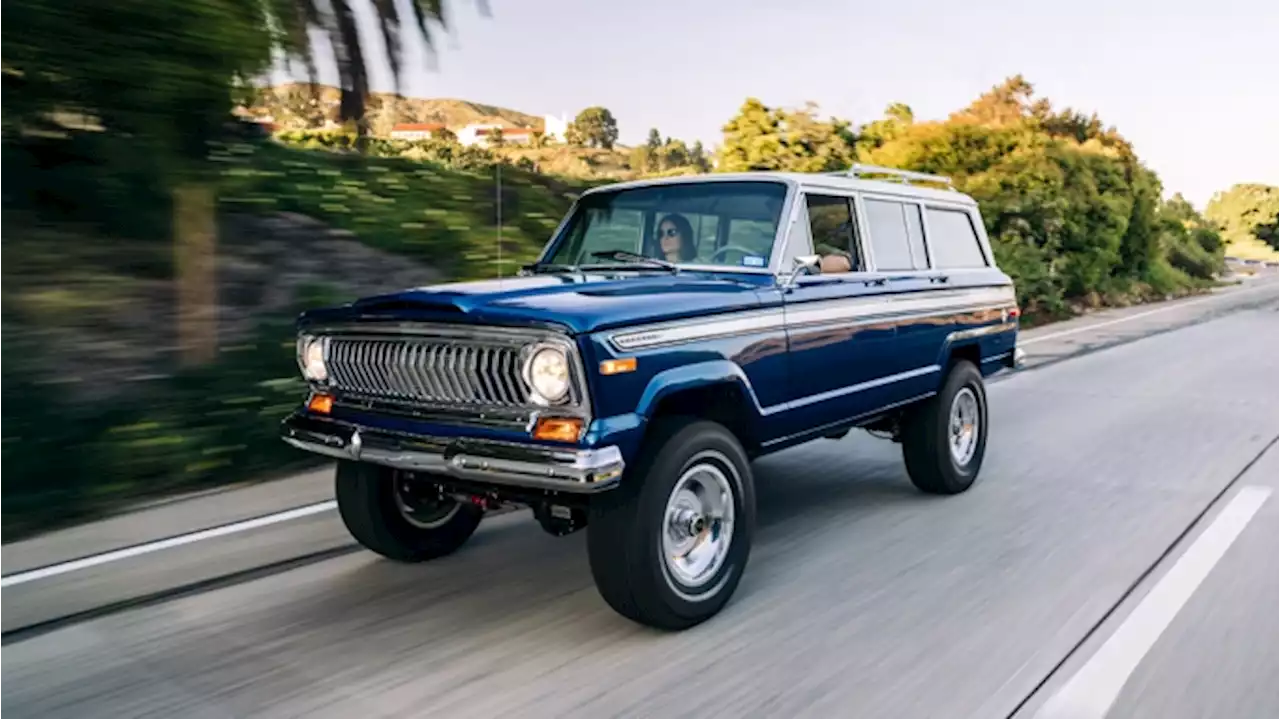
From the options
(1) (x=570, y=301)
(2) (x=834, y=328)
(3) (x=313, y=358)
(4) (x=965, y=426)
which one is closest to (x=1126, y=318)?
(4) (x=965, y=426)

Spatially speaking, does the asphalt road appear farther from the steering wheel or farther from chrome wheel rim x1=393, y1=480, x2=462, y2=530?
the steering wheel

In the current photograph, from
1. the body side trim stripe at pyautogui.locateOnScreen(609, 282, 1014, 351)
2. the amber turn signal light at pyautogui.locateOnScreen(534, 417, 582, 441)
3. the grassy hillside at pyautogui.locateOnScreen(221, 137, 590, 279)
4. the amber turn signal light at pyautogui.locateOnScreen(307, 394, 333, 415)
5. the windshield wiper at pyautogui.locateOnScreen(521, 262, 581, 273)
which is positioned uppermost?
the grassy hillside at pyautogui.locateOnScreen(221, 137, 590, 279)

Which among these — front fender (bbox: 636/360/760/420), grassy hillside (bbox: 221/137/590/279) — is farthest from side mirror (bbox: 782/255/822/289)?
grassy hillside (bbox: 221/137/590/279)

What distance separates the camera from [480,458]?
4328mm

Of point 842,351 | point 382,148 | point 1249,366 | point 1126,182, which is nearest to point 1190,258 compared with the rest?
point 1126,182

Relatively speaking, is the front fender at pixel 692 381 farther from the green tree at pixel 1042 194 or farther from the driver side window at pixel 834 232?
the green tree at pixel 1042 194

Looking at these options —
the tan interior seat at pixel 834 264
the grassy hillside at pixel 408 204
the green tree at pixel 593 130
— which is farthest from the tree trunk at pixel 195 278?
the green tree at pixel 593 130

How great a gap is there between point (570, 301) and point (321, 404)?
4.61 ft

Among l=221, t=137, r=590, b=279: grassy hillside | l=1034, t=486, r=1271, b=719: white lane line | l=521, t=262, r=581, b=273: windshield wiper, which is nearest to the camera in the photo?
l=1034, t=486, r=1271, b=719: white lane line

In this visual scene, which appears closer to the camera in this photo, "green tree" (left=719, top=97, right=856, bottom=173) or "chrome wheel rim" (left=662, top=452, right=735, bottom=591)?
"chrome wheel rim" (left=662, top=452, right=735, bottom=591)

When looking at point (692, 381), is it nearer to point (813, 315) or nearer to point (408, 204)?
point (813, 315)

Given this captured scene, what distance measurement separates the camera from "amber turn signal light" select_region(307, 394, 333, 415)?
5074mm

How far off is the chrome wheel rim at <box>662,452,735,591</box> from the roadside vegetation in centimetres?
350

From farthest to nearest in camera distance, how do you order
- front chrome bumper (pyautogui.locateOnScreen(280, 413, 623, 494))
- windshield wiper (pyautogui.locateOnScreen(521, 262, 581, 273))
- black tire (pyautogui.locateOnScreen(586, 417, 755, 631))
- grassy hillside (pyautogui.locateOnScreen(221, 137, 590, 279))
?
grassy hillside (pyautogui.locateOnScreen(221, 137, 590, 279)), windshield wiper (pyautogui.locateOnScreen(521, 262, 581, 273)), black tire (pyautogui.locateOnScreen(586, 417, 755, 631)), front chrome bumper (pyautogui.locateOnScreen(280, 413, 623, 494))
